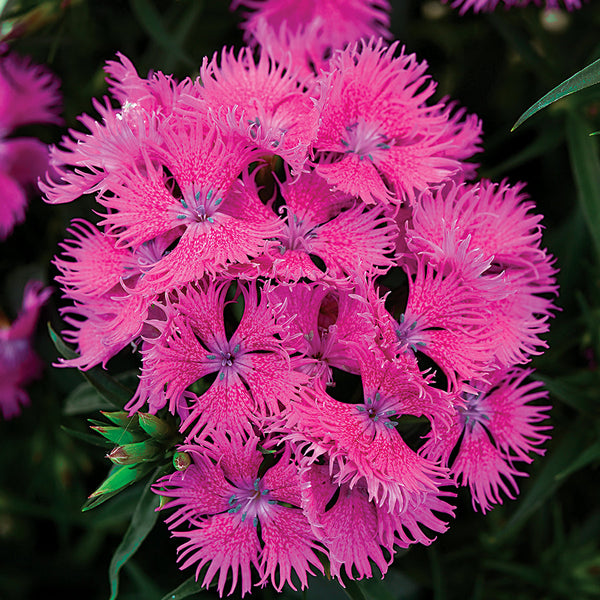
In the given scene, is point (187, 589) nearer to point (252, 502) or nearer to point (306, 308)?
point (252, 502)

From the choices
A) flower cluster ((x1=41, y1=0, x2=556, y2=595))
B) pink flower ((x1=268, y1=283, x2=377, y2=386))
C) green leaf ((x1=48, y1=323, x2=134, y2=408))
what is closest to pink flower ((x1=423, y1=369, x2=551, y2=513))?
flower cluster ((x1=41, y1=0, x2=556, y2=595))

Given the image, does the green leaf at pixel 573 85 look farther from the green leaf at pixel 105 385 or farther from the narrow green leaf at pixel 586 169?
the green leaf at pixel 105 385

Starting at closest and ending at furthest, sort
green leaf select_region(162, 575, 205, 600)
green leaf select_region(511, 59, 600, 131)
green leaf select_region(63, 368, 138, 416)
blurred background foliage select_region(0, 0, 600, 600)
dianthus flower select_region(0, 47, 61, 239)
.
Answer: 1. green leaf select_region(511, 59, 600, 131)
2. green leaf select_region(162, 575, 205, 600)
3. green leaf select_region(63, 368, 138, 416)
4. blurred background foliage select_region(0, 0, 600, 600)
5. dianthus flower select_region(0, 47, 61, 239)

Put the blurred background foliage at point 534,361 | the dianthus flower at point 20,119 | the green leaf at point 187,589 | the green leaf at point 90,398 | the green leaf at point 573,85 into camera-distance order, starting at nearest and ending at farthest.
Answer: the green leaf at point 573,85 → the green leaf at point 187,589 → the green leaf at point 90,398 → the blurred background foliage at point 534,361 → the dianthus flower at point 20,119

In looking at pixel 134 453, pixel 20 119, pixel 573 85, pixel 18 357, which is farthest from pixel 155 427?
pixel 20 119

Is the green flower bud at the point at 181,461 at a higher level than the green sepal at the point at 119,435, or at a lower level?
higher

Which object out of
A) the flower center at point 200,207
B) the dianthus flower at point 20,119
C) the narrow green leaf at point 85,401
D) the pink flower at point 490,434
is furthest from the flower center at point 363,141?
the dianthus flower at point 20,119

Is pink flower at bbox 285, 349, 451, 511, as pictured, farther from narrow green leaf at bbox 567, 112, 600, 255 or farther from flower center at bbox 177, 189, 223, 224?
narrow green leaf at bbox 567, 112, 600, 255

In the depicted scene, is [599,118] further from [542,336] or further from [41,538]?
[41,538]
